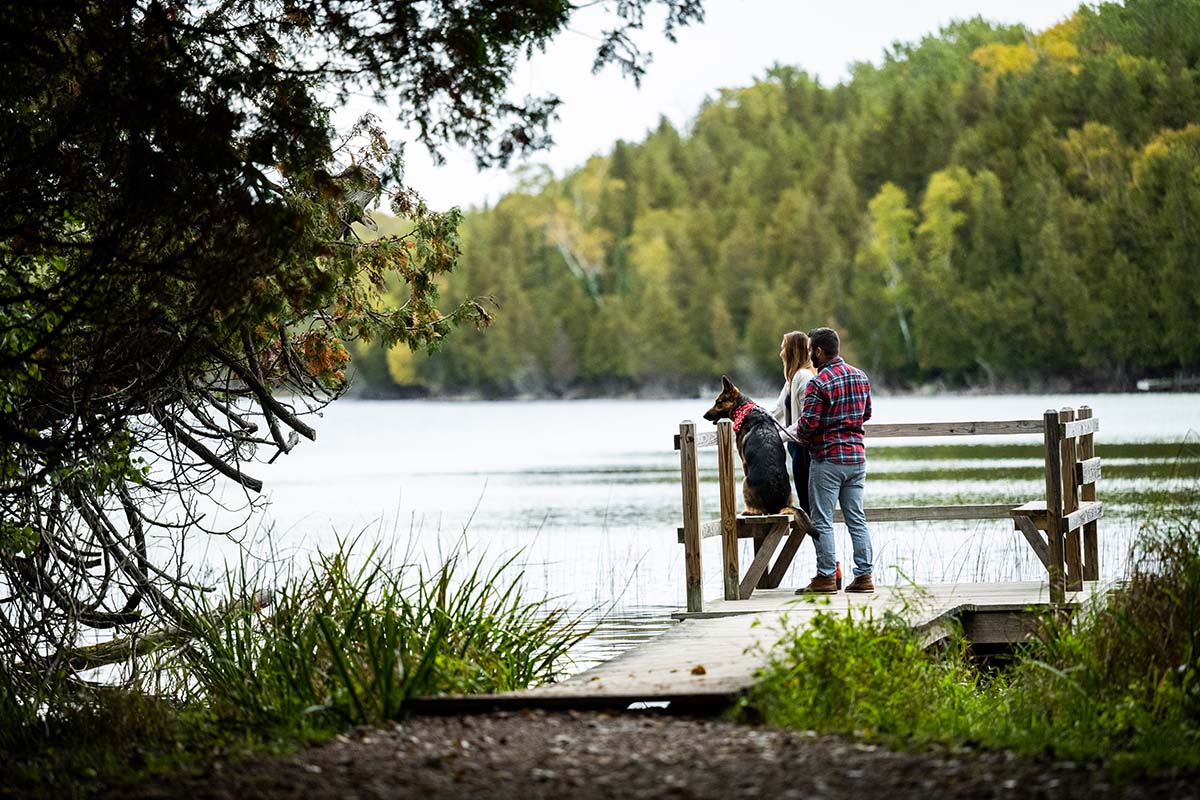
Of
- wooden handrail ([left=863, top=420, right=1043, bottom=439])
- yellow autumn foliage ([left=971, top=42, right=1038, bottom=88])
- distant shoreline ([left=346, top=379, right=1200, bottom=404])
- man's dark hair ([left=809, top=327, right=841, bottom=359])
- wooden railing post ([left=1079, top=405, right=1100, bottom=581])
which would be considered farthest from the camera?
yellow autumn foliage ([left=971, top=42, right=1038, bottom=88])

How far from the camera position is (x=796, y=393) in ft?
38.2

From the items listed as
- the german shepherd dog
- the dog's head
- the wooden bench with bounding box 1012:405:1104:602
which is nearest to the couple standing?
the german shepherd dog

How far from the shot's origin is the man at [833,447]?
11156mm

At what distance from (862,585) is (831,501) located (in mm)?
710

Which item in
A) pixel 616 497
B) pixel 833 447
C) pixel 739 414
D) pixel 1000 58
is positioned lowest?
pixel 616 497

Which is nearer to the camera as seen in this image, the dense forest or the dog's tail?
the dog's tail

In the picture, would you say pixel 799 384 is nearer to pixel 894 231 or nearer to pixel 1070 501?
pixel 1070 501

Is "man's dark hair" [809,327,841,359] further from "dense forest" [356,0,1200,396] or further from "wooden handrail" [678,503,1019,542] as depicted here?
"dense forest" [356,0,1200,396]

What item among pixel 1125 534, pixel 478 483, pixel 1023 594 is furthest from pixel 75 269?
pixel 478 483

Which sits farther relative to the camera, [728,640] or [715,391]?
[715,391]

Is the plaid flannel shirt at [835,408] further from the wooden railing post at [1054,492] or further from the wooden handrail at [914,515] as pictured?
the wooden railing post at [1054,492]

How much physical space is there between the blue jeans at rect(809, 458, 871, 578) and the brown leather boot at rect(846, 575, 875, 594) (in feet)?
0.72

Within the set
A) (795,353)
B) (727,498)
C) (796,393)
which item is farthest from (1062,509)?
(727,498)

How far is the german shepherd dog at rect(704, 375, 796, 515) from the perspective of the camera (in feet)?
39.0
